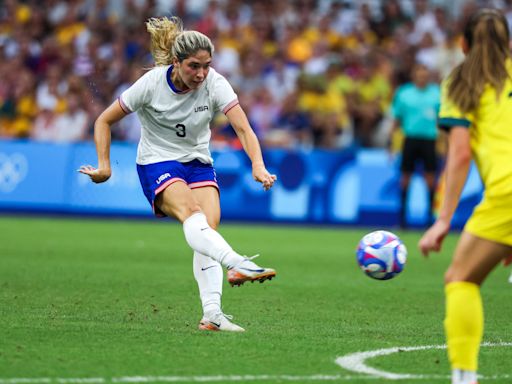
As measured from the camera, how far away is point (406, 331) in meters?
7.62

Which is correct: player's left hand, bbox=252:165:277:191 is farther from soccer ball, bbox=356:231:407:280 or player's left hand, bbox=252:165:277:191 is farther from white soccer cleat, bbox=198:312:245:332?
white soccer cleat, bbox=198:312:245:332

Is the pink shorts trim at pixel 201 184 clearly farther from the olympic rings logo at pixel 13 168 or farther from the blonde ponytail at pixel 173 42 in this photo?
the olympic rings logo at pixel 13 168

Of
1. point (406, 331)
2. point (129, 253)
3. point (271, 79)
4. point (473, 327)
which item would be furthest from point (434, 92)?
point (473, 327)

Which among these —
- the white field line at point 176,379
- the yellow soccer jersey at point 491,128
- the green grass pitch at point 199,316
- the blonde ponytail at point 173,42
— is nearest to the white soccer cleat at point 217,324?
the green grass pitch at point 199,316

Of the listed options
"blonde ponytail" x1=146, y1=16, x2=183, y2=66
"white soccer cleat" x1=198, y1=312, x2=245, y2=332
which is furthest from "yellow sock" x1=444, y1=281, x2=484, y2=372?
"blonde ponytail" x1=146, y1=16, x2=183, y2=66

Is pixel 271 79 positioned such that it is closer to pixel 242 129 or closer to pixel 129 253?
pixel 129 253

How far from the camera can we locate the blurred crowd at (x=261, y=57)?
67.1 ft

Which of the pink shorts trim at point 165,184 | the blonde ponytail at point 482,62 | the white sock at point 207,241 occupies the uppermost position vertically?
the blonde ponytail at point 482,62

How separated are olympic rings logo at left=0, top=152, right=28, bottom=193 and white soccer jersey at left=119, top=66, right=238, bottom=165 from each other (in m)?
11.9

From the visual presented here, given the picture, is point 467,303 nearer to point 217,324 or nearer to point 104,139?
point 217,324

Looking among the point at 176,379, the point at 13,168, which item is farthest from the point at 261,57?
the point at 176,379

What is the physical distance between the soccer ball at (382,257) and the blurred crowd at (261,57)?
12.0 metres

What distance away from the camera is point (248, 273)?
676 cm

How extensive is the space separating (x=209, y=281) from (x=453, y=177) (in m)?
2.81
